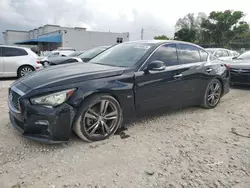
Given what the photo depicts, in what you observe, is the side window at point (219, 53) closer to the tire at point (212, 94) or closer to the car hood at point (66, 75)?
the tire at point (212, 94)

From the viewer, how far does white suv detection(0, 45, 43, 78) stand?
880 cm

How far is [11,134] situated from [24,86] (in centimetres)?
86

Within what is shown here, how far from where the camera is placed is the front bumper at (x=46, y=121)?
2.78 m

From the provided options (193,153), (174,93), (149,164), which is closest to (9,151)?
(149,164)

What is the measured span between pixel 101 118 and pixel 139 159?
2.68 feet

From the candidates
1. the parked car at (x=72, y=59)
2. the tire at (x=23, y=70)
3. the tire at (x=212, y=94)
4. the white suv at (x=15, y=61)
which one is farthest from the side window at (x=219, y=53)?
the tire at (x=23, y=70)

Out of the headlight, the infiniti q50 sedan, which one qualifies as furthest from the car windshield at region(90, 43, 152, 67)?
the headlight

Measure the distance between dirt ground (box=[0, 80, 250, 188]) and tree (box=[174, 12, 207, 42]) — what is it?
163 ft

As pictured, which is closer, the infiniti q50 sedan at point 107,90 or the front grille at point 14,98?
the infiniti q50 sedan at point 107,90

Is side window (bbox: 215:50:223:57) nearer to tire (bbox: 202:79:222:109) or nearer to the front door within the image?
tire (bbox: 202:79:222:109)

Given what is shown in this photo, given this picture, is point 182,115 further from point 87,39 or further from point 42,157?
point 87,39

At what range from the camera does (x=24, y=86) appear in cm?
306

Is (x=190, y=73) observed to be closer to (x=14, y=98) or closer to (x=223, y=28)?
(x=14, y=98)

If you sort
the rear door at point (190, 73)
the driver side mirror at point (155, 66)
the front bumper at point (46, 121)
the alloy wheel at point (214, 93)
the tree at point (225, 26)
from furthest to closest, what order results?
the tree at point (225, 26), the alloy wheel at point (214, 93), the rear door at point (190, 73), the driver side mirror at point (155, 66), the front bumper at point (46, 121)
